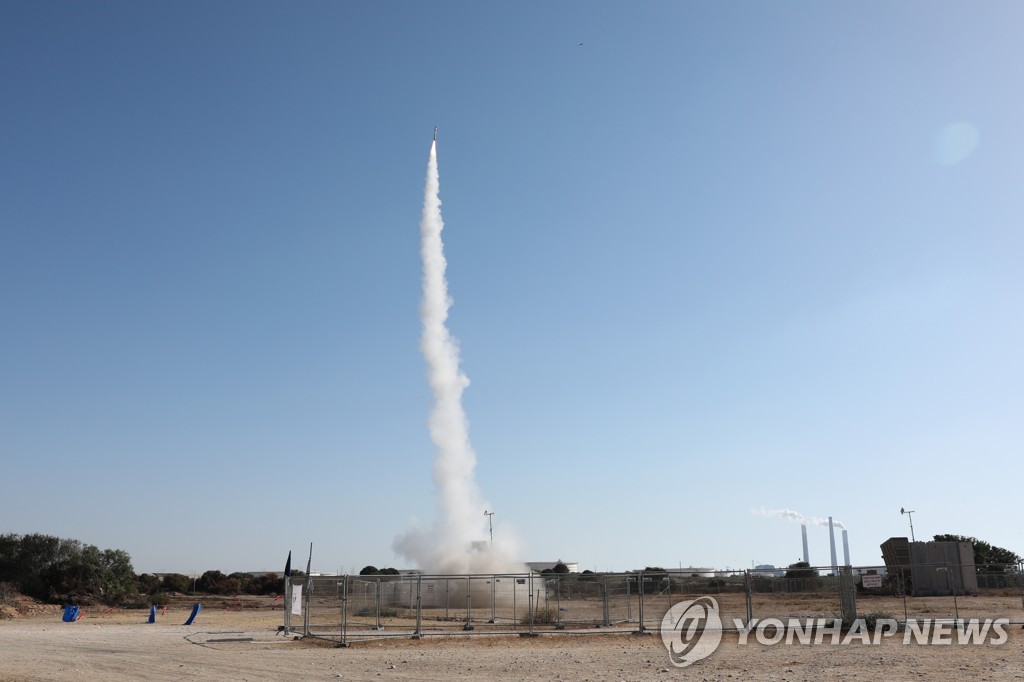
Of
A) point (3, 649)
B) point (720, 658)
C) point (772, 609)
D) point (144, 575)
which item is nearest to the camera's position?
point (720, 658)

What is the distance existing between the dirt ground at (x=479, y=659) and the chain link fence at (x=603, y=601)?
201 centimetres

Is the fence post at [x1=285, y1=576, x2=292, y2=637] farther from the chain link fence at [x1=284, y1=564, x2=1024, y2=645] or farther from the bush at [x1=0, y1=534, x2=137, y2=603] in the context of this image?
the bush at [x1=0, y1=534, x2=137, y2=603]

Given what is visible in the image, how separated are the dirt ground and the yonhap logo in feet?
1.44

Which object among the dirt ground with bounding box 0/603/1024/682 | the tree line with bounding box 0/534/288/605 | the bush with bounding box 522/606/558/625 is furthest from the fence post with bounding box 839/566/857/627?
the tree line with bounding box 0/534/288/605

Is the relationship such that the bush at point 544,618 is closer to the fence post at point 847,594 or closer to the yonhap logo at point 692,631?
the yonhap logo at point 692,631

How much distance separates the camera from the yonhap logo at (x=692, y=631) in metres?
22.5

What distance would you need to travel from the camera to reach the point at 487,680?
18188 mm

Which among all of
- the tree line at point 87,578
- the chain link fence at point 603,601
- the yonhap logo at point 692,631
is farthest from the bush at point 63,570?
the yonhap logo at point 692,631

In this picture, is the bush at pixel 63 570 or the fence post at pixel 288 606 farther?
the bush at pixel 63 570

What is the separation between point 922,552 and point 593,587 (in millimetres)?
34148

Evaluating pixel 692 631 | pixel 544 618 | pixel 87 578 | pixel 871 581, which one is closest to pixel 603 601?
pixel 544 618

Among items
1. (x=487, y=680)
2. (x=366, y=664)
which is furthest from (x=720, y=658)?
(x=366, y=664)

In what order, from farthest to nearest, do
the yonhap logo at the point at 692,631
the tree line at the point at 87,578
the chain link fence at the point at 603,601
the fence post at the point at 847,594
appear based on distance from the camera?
the tree line at the point at 87,578 < the chain link fence at the point at 603,601 < the fence post at the point at 847,594 < the yonhap logo at the point at 692,631

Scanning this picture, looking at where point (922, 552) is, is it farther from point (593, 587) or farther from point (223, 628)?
point (223, 628)
